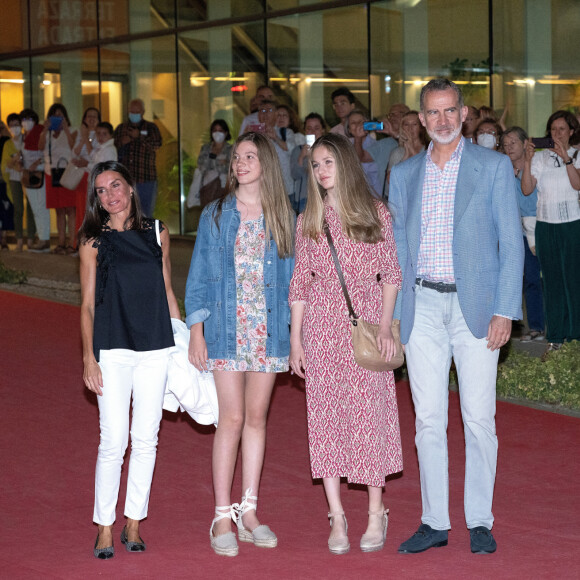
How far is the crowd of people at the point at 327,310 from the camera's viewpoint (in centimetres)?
515

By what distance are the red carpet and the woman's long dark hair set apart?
61.4 inches

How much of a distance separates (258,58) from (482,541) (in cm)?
1543

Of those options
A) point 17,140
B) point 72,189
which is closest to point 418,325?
point 72,189

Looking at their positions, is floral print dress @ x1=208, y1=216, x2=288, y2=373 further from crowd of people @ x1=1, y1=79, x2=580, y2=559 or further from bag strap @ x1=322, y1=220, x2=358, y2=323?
bag strap @ x1=322, y1=220, x2=358, y2=323

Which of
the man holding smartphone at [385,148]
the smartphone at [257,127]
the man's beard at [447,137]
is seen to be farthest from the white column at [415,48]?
the man's beard at [447,137]

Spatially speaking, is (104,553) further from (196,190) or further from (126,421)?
(196,190)

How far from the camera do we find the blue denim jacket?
17.7 feet

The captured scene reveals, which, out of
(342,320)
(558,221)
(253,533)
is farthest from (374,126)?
(253,533)

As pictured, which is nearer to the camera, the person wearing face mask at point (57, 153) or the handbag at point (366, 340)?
the handbag at point (366, 340)

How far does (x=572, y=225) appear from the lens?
970cm

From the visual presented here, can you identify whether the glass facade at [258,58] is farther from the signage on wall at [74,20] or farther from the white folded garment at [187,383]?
the white folded garment at [187,383]

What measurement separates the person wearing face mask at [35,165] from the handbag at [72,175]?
1685 millimetres

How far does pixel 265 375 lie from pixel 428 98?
1.55 metres

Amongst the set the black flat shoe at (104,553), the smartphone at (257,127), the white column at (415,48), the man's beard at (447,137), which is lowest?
the black flat shoe at (104,553)
